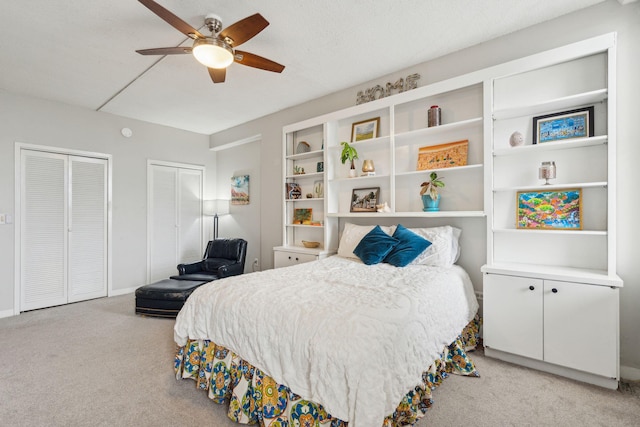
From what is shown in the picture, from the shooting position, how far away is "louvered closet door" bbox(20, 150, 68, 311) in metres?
3.87

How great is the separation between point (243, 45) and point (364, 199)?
6.61ft

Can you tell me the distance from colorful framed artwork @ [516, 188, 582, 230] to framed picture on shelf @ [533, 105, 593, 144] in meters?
0.43

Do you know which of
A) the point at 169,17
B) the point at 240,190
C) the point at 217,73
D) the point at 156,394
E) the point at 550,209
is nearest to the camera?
the point at 169,17

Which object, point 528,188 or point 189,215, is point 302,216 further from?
point 528,188

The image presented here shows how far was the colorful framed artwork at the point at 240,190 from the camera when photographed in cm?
535

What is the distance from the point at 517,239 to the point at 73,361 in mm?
3927

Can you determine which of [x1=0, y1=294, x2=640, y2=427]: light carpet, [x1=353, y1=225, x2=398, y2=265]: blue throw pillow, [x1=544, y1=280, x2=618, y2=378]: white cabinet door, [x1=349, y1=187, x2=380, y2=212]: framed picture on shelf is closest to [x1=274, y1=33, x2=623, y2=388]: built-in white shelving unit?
[x1=544, y1=280, x2=618, y2=378]: white cabinet door

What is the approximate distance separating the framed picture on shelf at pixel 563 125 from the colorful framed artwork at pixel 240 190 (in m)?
4.18

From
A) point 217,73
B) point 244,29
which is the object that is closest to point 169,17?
point 244,29

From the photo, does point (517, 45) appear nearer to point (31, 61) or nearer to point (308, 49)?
point (308, 49)

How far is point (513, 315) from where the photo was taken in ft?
7.77

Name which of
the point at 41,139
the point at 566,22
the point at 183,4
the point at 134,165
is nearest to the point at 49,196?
the point at 41,139

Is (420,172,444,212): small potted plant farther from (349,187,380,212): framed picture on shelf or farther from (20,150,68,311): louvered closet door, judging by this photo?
(20,150,68,311): louvered closet door

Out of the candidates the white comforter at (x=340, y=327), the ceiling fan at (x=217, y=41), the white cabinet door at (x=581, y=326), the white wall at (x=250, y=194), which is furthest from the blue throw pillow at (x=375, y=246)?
the white wall at (x=250, y=194)
